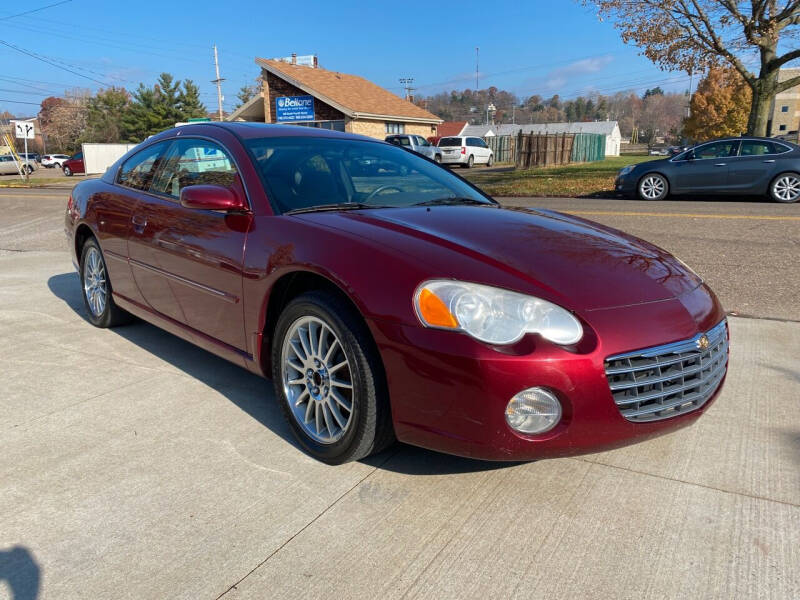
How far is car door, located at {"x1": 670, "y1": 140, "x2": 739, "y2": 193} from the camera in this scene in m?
12.9

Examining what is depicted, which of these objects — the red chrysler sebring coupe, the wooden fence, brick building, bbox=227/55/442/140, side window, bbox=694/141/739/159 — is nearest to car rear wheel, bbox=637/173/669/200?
side window, bbox=694/141/739/159

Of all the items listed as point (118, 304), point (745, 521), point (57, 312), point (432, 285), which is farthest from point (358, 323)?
point (57, 312)

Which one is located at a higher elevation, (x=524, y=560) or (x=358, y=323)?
(x=358, y=323)

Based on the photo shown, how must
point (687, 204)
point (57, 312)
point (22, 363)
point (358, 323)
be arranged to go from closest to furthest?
1. point (358, 323)
2. point (22, 363)
3. point (57, 312)
4. point (687, 204)

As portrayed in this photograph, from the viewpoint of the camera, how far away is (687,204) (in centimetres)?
1205

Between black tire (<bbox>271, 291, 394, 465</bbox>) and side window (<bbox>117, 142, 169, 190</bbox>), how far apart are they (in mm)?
1946

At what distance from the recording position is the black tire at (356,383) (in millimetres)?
2426

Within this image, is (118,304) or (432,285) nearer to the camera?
(432,285)

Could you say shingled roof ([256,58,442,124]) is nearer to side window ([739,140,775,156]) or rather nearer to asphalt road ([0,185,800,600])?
side window ([739,140,775,156])

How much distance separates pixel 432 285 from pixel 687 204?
11365mm

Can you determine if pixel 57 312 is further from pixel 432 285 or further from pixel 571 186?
pixel 571 186

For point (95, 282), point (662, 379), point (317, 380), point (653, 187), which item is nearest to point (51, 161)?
point (653, 187)

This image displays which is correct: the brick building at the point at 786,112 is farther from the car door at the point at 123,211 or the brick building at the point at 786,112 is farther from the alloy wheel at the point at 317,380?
the alloy wheel at the point at 317,380

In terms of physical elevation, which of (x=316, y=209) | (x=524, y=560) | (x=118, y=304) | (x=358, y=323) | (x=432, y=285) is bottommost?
(x=524, y=560)
